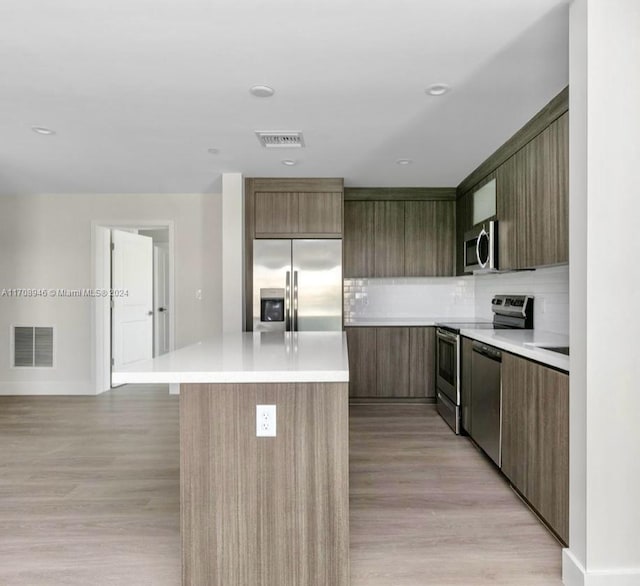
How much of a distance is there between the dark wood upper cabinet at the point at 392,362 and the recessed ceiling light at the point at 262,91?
9.05 feet

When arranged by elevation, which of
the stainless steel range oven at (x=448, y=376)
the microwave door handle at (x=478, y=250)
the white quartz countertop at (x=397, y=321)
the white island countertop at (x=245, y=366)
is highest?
the microwave door handle at (x=478, y=250)

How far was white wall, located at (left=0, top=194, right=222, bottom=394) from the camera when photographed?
17.5ft

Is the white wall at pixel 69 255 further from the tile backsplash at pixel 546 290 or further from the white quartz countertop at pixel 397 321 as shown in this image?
the tile backsplash at pixel 546 290

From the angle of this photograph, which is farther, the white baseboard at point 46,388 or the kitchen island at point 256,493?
the white baseboard at point 46,388

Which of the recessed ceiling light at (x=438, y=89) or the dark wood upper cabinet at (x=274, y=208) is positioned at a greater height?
the recessed ceiling light at (x=438, y=89)

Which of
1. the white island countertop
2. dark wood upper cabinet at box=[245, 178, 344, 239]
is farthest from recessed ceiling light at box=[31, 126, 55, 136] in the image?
the white island countertop

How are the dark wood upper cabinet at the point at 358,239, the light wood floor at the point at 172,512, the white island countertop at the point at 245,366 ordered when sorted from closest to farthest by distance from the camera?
the white island countertop at the point at 245,366
the light wood floor at the point at 172,512
the dark wood upper cabinet at the point at 358,239

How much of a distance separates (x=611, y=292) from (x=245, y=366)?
4.70 ft

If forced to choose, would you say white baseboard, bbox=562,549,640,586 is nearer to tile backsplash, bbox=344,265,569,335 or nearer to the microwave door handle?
the microwave door handle

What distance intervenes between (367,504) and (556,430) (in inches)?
42.7

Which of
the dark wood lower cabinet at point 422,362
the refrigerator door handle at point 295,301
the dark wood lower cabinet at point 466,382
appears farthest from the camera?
the dark wood lower cabinet at point 422,362

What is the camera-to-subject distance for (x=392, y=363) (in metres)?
4.79

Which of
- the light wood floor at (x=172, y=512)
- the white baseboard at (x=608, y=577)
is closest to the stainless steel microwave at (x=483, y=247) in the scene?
the light wood floor at (x=172, y=512)

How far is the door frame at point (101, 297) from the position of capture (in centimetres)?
534
